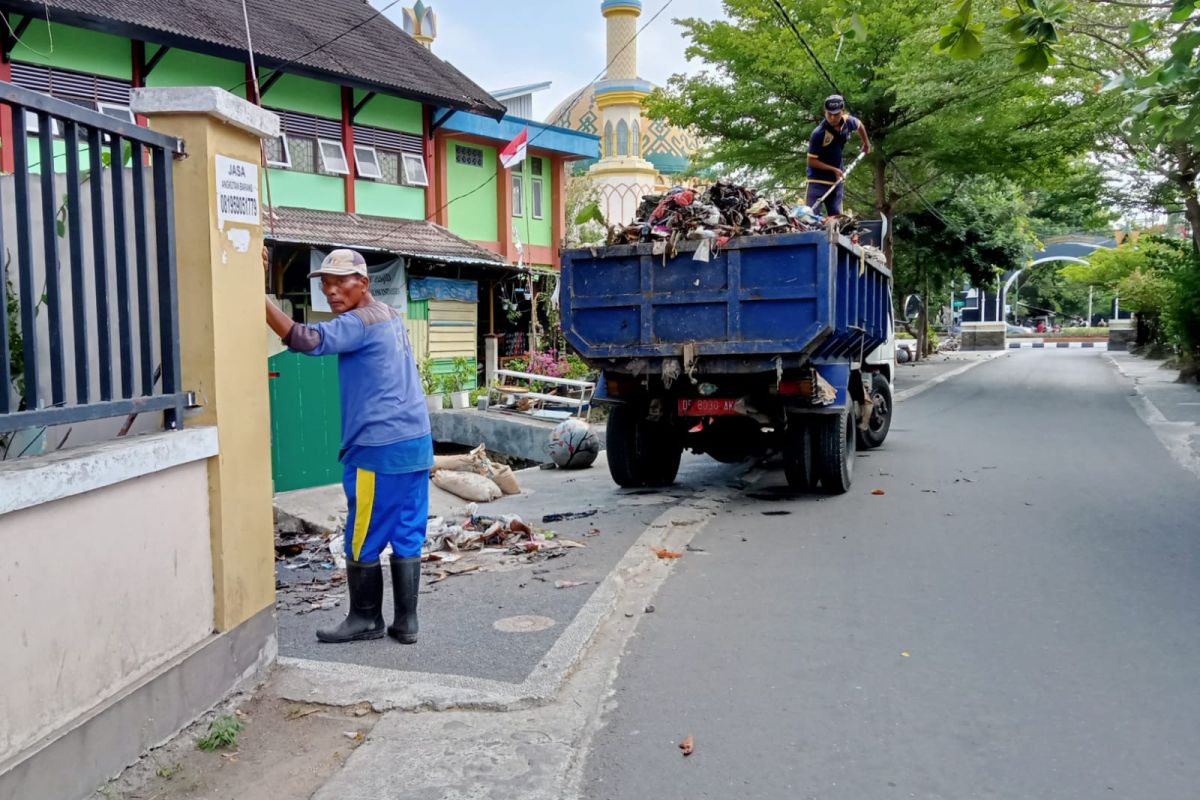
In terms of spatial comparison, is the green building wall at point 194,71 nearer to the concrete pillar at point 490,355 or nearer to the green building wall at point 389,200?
the green building wall at point 389,200

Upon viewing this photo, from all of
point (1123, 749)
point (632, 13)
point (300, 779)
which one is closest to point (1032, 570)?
point (1123, 749)

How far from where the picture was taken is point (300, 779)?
10.9 feet

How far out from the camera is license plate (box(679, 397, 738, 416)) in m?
8.16

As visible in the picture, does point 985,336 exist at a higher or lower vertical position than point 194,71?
lower

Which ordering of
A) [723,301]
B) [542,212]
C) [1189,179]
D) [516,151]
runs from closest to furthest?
[723,301], [516,151], [1189,179], [542,212]

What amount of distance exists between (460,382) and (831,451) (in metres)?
11.3

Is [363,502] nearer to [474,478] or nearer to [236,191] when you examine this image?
[236,191]

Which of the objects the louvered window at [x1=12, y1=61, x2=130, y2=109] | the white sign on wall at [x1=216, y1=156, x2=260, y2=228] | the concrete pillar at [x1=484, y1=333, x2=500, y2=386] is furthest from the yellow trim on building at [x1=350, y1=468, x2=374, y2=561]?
the concrete pillar at [x1=484, y1=333, x2=500, y2=386]

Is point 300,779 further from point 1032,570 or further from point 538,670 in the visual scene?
point 1032,570

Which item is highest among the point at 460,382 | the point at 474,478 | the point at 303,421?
the point at 303,421

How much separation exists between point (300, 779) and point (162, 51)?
42.4 feet

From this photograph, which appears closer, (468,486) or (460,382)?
(468,486)

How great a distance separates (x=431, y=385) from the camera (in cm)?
1753

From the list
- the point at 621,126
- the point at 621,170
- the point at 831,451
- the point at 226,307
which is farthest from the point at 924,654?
the point at 621,126
